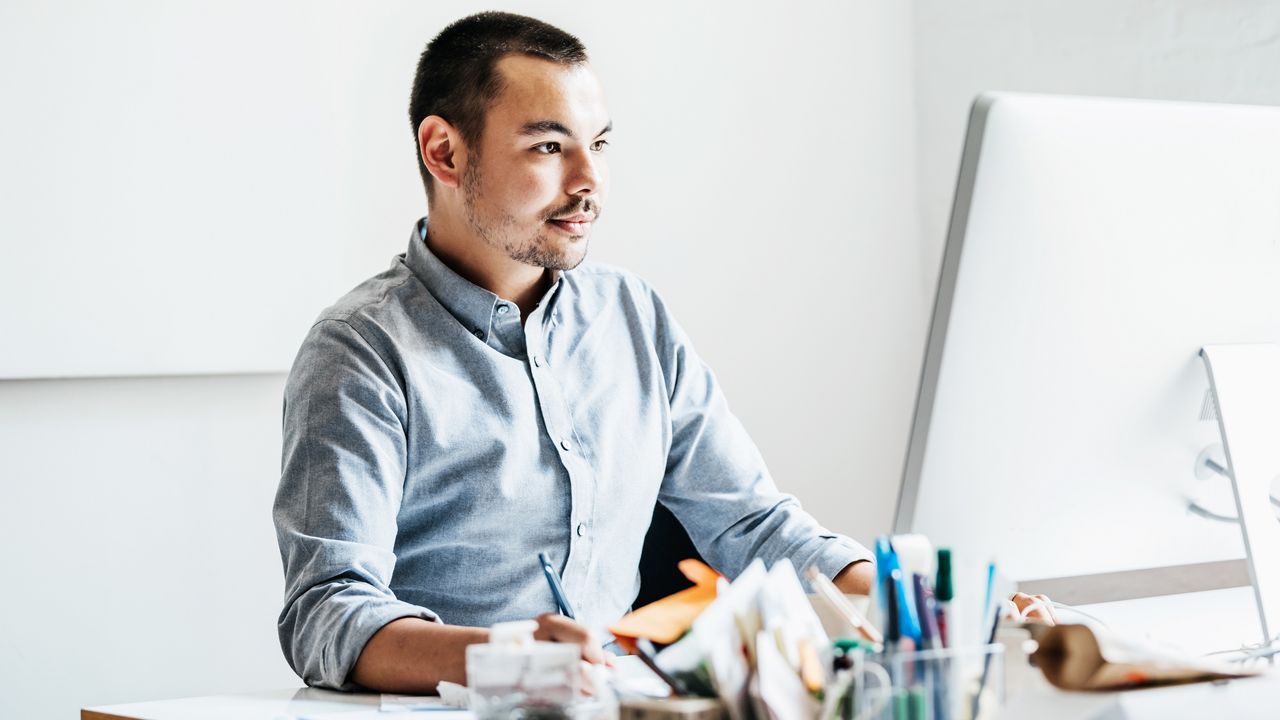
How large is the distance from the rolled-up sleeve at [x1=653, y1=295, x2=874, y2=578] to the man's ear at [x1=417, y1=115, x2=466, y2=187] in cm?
31

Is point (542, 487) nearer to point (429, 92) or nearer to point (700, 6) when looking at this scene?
point (429, 92)

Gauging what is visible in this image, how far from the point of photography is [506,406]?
4.53ft

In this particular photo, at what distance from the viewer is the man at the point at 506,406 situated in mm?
1242

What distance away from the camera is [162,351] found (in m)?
2.18

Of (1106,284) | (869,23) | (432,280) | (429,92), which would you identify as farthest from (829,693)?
(869,23)

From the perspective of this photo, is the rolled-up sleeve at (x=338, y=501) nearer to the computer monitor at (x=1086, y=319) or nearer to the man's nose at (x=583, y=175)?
the man's nose at (x=583, y=175)

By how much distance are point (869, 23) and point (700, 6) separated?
0.45 meters

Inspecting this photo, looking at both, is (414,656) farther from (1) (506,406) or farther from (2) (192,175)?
(2) (192,175)

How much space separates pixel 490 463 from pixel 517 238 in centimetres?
26

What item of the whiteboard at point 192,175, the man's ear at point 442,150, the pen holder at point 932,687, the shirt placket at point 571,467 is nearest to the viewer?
the pen holder at point 932,687

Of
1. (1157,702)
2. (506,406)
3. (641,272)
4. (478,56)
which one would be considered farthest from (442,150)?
(641,272)

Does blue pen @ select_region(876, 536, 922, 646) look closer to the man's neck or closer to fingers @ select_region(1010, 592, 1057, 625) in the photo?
fingers @ select_region(1010, 592, 1057, 625)

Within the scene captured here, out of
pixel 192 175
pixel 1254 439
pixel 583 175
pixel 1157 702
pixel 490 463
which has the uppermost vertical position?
pixel 192 175

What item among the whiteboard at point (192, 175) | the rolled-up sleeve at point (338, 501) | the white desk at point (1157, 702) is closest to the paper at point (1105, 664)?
the white desk at point (1157, 702)
